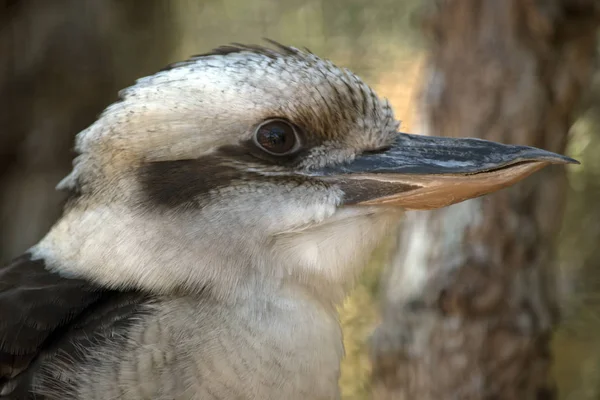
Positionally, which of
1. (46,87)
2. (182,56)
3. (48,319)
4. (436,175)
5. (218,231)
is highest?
(182,56)

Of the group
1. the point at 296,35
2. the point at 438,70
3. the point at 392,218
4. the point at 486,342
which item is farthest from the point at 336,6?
the point at 392,218

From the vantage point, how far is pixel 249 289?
3.70 ft

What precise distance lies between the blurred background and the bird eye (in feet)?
4.19

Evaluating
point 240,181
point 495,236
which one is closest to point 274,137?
point 240,181

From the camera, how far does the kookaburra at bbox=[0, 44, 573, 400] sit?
1.05 meters

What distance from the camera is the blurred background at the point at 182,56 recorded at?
2.64 meters

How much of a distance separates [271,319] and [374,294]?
2.06 metres

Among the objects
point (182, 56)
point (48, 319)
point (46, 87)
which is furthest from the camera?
point (182, 56)

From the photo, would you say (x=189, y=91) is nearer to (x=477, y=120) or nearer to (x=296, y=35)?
(x=477, y=120)

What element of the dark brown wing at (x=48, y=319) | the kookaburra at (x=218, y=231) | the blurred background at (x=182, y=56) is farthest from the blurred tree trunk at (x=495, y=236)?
the dark brown wing at (x=48, y=319)

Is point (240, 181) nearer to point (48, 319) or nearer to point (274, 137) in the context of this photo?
point (274, 137)

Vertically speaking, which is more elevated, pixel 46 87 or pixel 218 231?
pixel 46 87

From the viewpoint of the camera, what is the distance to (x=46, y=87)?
267cm

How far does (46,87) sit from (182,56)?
1.00 metres
